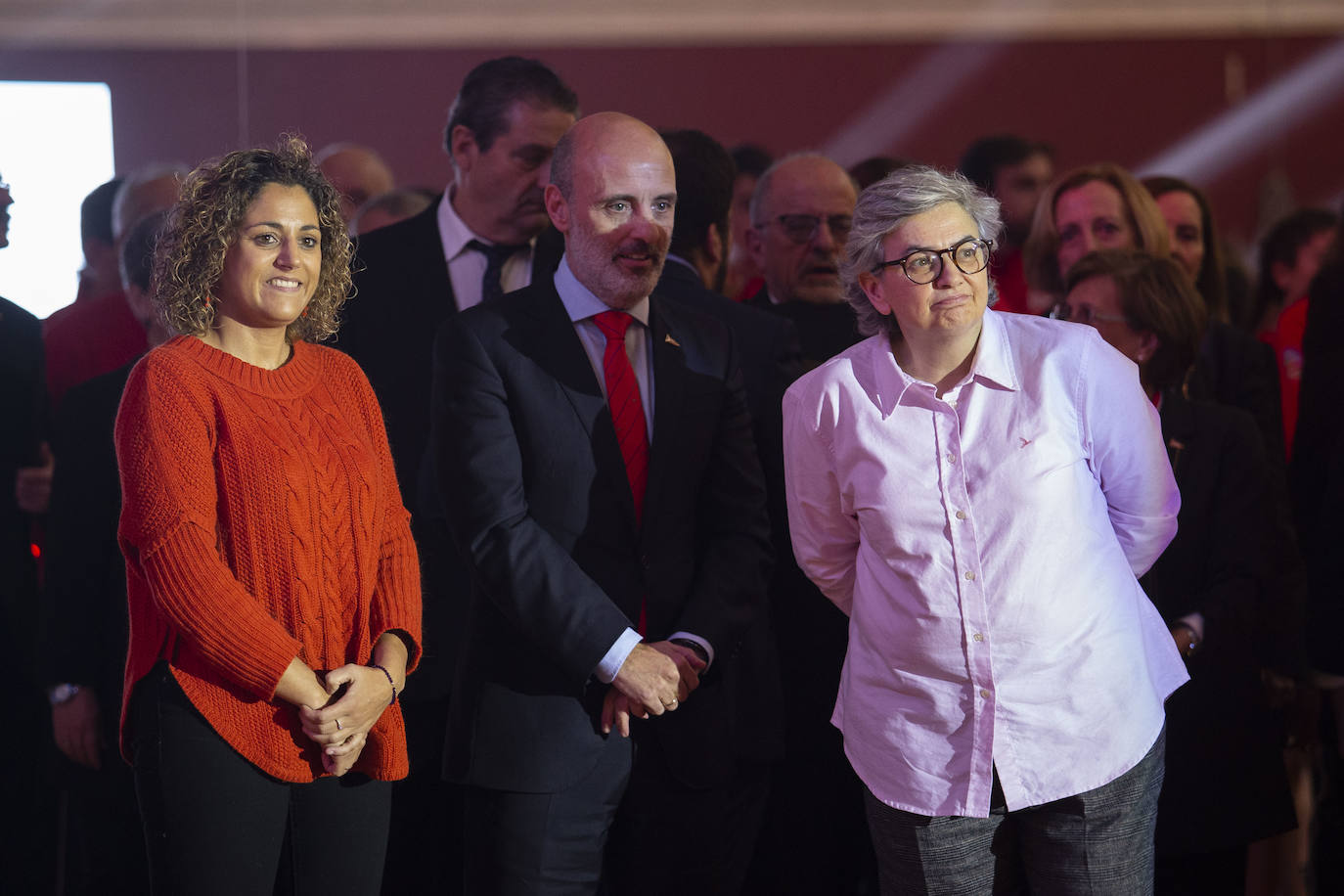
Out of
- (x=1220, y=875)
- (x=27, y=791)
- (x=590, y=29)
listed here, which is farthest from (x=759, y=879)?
(x=590, y=29)

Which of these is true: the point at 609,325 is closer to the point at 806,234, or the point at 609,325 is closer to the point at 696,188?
the point at 696,188

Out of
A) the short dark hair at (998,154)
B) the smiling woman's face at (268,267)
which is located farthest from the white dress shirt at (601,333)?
the short dark hair at (998,154)

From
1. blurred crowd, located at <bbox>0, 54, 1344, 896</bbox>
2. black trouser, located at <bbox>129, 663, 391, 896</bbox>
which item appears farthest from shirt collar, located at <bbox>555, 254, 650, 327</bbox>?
black trouser, located at <bbox>129, 663, 391, 896</bbox>

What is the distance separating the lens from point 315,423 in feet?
6.32

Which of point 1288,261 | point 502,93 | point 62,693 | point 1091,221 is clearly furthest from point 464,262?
point 1288,261

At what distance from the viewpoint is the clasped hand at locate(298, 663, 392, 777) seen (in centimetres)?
181

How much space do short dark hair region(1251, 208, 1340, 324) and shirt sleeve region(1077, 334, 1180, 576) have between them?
2.98m

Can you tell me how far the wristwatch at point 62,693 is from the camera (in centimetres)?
252

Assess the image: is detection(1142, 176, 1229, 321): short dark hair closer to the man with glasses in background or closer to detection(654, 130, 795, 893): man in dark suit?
the man with glasses in background

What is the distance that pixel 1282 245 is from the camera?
4.62 meters

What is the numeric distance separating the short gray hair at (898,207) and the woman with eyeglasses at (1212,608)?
0.78 metres

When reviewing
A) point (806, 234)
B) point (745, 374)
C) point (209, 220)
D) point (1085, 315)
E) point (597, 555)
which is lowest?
point (597, 555)

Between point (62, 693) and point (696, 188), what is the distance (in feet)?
5.49

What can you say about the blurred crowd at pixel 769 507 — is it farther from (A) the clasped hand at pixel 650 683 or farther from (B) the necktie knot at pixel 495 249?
(A) the clasped hand at pixel 650 683
